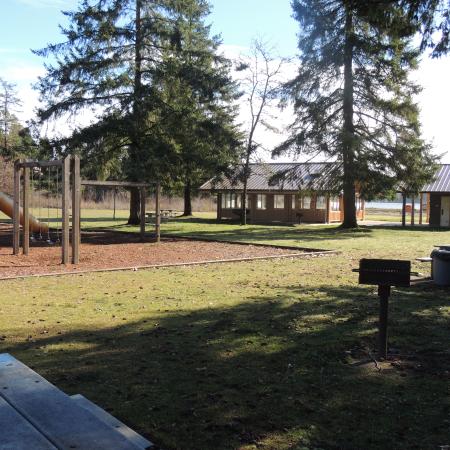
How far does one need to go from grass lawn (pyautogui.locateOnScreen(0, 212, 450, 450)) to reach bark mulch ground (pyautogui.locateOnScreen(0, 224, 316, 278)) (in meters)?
2.54

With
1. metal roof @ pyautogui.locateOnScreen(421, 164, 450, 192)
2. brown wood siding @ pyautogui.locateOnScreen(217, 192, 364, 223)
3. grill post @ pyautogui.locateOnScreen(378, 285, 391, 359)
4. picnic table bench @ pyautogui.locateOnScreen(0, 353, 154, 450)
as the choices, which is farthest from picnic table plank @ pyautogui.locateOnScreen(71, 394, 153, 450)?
brown wood siding @ pyautogui.locateOnScreen(217, 192, 364, 223)

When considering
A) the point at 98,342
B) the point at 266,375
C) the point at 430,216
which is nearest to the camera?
the point at 266,375

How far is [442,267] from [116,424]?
28.0 ft

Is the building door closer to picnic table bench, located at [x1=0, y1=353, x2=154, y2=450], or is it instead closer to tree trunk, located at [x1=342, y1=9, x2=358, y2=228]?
tree trunk, located at [x1=342, y1=9, x2=358, y2=228]

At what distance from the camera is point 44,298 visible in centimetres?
892

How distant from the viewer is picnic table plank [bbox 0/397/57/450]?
260 centimetres

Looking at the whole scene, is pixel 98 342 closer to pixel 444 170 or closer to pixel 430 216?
pixel 430 216

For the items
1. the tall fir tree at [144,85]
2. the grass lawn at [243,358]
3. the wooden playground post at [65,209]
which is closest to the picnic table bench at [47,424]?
the grass lawn at [243,358]

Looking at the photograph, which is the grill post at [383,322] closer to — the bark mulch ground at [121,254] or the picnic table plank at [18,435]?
the picnic table plank at [18,435]

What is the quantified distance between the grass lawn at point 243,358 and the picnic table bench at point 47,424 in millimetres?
829

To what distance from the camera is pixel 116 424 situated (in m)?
3.73

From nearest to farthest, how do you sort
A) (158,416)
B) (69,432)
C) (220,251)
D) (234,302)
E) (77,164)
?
(69,432)
(158,416)
(234,302)
(77,164)
(220,251)

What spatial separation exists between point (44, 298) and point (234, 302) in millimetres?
3087

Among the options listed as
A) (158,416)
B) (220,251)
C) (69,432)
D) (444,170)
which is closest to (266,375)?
(158,416)
